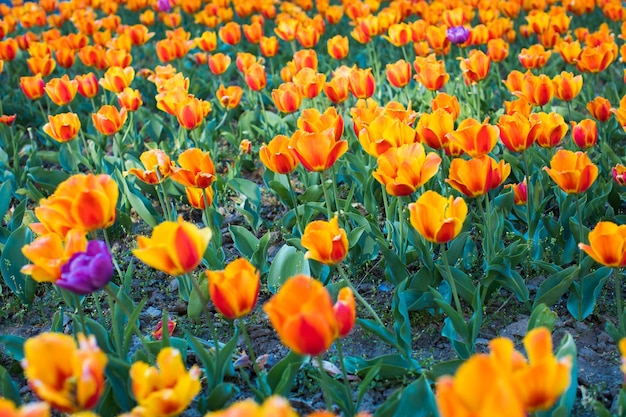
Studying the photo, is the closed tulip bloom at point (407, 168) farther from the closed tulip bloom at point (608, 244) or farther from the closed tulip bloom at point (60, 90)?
the closed tulip bloom at point (60, 90)

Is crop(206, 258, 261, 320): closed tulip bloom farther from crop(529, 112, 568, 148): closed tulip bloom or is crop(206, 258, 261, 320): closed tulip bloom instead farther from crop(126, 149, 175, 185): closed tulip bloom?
crop(529, 112, 568, 148): closed tulip bloom

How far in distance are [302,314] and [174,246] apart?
447 mm

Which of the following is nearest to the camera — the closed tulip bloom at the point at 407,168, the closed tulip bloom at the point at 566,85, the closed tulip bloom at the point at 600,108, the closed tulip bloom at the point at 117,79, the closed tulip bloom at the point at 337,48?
the closed tulip bloom at the point at 407,168

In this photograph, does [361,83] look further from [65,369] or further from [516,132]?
[65,369]

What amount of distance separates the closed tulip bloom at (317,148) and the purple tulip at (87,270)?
816mm

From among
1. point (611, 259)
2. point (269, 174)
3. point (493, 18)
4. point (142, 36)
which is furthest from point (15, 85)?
point (611, 259)

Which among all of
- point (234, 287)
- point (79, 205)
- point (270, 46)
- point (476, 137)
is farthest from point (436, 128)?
point (270, 46)

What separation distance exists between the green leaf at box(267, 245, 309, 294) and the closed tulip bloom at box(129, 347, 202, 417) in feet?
3.63

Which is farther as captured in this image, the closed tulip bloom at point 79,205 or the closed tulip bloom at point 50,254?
the closed tulip bloom at point 79,205

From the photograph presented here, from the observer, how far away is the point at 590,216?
3023 mm

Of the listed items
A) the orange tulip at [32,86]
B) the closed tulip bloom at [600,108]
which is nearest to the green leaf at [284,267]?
the closed tulip bloom at [600,108]

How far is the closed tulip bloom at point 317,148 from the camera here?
2.37 m

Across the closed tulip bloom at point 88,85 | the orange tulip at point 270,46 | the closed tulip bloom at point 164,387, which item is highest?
the closed tulip bloom at point 164,387

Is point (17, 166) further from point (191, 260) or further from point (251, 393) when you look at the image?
point (191, 260)
